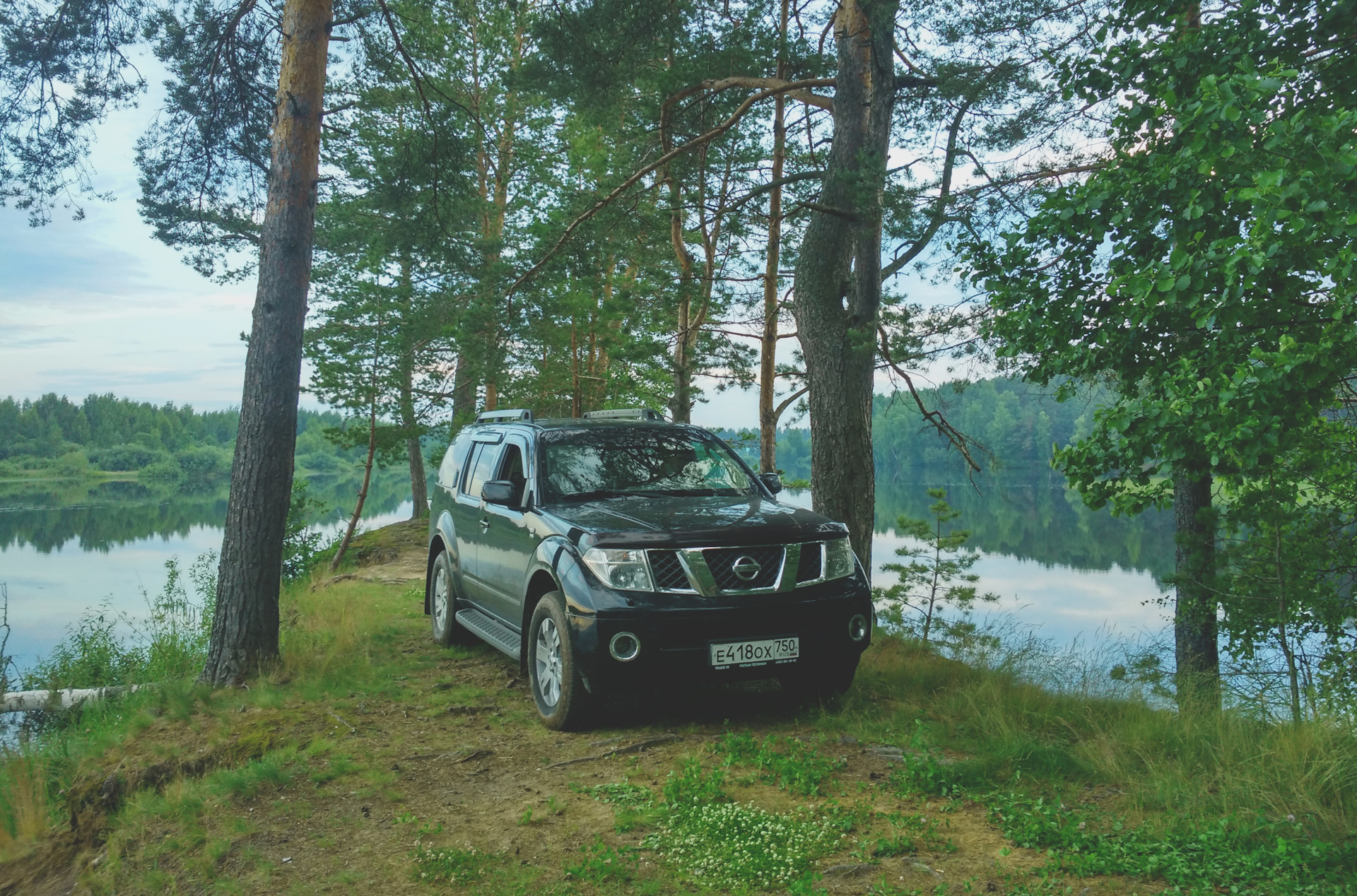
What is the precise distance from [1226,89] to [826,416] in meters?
4.73

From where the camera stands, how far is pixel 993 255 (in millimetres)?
7074

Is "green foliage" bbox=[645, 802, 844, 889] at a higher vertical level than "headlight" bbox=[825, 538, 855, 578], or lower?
lower

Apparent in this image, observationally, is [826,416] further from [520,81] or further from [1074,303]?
[520,81]

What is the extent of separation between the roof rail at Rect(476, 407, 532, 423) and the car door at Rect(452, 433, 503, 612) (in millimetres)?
177

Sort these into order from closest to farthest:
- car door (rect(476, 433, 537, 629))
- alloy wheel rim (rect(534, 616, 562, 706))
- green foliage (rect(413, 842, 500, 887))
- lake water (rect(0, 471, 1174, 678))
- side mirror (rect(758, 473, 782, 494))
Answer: green foliage (rect(413, 842, 500, 887)) → alloy wheel rim (rect(534, 616, 562, 706)) → car door (rect(476, 433, 537, 629)) → side mirror (rect(758, 473, 782, 494)) → lake water (rect(0, 471, 1174, 678))

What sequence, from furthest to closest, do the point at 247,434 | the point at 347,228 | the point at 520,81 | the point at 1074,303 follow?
the point at 347,228 < the point at 520,81 < the point at 247,434 < the point at 1074,303

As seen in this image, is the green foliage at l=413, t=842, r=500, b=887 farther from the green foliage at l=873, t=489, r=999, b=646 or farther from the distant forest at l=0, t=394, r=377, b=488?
the distant forest at l=0, t=394, r=377, b=488

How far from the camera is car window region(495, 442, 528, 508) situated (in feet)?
22.2

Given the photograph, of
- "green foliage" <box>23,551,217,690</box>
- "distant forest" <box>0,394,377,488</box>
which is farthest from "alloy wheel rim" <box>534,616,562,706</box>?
"distant forest" <box>0,394,377,488</box>

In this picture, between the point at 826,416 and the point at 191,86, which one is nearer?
the point at 826,416

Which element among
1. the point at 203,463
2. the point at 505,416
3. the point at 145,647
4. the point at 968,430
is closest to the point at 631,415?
the point at 505,416

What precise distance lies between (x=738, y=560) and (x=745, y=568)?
0.06 metres

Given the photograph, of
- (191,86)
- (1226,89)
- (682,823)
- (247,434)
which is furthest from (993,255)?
(191,86)

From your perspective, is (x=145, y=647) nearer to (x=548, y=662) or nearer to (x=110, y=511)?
(x=548, y=662)
